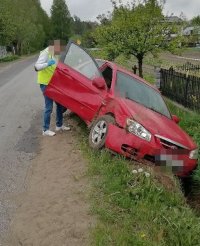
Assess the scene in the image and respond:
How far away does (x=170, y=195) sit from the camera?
5.10 m

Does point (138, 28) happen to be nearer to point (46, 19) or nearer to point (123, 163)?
point (123, 163)

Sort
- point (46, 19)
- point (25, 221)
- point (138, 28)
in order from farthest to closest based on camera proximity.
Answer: point (46, 19), point (138, 28), point (25, 221)

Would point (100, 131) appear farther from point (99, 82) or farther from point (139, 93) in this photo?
point (139, 93)

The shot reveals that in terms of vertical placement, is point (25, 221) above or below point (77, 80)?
below

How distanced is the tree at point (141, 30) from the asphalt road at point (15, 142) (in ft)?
10.0

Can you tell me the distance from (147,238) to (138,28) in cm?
921

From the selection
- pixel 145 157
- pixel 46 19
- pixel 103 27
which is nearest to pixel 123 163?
pixel 145 157

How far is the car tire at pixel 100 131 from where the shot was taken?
6457mm

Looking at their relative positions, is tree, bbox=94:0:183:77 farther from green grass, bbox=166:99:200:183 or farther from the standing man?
the standing man

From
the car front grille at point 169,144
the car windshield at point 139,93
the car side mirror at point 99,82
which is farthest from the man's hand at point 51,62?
the car front grille at point 169,144

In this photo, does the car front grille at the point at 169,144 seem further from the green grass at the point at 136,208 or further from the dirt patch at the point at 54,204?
the dirt patch at the point at 54,204

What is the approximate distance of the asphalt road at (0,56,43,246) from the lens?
16.4ft

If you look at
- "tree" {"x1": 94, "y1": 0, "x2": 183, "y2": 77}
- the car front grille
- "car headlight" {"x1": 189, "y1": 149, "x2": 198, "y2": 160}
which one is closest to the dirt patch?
the car front grille

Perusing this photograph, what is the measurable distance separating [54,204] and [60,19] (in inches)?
3779
